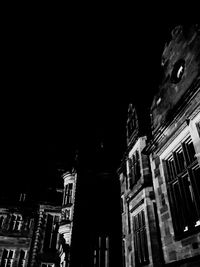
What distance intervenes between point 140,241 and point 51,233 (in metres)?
19.5

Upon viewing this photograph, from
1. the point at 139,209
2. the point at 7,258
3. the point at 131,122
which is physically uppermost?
the point at 131,122

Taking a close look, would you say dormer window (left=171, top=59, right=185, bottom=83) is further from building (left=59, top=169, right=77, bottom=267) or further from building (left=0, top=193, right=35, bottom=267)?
building (left=0, top=193, right=35, bottom=267)

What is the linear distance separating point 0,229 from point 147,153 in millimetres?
25320

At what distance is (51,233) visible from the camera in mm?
26766

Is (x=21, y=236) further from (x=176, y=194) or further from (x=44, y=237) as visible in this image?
(x=176, y=194)

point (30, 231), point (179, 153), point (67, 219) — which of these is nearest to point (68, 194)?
point (67, 219)

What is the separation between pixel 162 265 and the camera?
8.08 metres

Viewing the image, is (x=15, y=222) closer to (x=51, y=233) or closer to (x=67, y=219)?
(x=51, y=233)

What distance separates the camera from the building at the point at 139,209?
9134 millimetres

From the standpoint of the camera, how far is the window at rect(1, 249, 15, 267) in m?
25.7

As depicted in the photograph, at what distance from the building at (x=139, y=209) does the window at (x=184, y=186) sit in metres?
1.70

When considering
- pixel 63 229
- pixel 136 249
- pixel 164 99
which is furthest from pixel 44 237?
pixel 164 99

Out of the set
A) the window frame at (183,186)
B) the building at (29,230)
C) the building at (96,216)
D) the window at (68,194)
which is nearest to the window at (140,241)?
the window frame at (183,186)

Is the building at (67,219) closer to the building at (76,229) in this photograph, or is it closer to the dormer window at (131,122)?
the building at (76,229)
